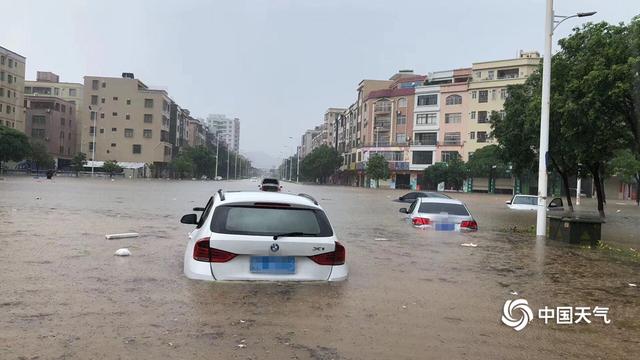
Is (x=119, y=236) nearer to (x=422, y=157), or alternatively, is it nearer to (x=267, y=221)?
(x=267, y=221)

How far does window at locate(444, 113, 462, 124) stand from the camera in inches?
3246

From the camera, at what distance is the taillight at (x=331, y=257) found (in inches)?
267

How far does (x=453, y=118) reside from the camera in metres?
83.0

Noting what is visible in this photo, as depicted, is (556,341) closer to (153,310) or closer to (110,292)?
(153,310)

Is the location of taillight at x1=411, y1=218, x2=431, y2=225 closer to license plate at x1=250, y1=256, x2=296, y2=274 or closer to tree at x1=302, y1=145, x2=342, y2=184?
license plate at x1=250, y1=256, x2=296, y2=274

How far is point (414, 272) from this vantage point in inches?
366

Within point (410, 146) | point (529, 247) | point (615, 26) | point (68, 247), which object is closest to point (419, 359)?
point (68, 247)

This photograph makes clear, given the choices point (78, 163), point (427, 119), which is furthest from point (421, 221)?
point (78, 163)

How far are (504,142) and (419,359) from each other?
89.8ft

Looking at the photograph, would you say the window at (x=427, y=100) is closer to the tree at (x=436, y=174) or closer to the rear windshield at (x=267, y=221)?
the tree at (x=436, y=174)

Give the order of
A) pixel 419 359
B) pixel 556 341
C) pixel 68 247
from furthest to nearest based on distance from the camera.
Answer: pixel 68 247 → pixel 556 341 → pixel 419 359

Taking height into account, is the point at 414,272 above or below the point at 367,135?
below

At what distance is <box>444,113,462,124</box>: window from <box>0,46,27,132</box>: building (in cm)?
6277

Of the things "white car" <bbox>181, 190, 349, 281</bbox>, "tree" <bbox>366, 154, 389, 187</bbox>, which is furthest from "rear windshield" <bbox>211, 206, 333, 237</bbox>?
"tree" <bbox>366, 154, 389, 187</bbox>
